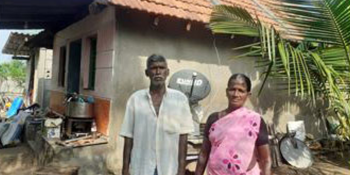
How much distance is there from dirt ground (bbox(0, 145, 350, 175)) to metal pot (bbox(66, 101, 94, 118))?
1.22 meters

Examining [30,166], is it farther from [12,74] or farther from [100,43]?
[12,74]

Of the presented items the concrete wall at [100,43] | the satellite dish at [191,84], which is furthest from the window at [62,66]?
the satellite dish at [191,84]

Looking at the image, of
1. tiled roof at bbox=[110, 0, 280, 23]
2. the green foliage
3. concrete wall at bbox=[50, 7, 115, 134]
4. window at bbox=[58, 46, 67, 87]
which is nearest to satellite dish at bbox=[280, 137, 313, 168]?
tiled roof at bbox=[110, 0, 280, 23]

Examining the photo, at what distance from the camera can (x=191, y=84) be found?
6168 mm

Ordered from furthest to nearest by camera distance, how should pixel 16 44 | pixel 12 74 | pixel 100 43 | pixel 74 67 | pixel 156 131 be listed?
1. pixel 12 74
2. pixel 16 44
3. pixel 74 67
4. pixel 100 43
5. pixel 156 131

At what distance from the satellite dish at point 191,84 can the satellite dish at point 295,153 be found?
206cm

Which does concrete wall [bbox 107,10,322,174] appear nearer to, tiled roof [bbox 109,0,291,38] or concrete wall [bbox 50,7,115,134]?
concrete wall [bbox 50,7,115,134]

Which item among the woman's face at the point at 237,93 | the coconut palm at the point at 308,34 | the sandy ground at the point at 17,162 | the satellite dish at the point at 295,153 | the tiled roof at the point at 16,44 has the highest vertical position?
the tiled roof at the point at 16,44

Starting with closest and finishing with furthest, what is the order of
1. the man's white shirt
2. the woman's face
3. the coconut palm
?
the woman's face < the man's white shirt < the coconut palm

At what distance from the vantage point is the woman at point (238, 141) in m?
2.22

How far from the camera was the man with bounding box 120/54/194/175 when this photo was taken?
252 cm

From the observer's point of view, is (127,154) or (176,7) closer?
(127,154)

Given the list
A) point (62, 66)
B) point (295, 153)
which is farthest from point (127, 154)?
point (62, 66)

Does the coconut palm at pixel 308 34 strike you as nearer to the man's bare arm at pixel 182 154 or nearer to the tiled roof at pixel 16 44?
the man's bare arm at pixel 182 154
